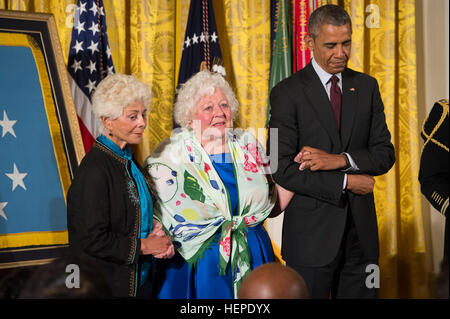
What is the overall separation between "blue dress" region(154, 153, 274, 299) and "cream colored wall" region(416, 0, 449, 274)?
7.89 feet

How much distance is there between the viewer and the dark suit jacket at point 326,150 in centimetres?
235

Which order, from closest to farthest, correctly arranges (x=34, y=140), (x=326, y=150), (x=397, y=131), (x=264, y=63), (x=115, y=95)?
(x=115, y=95), (x=326, y=150), (x=34, y=140), (x=264, y=63), (x=397, y=131)

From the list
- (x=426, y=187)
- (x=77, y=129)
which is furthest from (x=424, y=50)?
(x=77, y=129)

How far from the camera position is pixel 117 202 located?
7.13ft

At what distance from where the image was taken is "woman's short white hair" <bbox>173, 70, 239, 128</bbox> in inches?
101

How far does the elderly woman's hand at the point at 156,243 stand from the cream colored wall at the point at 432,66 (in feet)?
9.26

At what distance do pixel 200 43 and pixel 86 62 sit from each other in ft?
2.59

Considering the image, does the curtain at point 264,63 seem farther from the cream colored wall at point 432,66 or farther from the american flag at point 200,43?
the cream colored wall at point 432,66

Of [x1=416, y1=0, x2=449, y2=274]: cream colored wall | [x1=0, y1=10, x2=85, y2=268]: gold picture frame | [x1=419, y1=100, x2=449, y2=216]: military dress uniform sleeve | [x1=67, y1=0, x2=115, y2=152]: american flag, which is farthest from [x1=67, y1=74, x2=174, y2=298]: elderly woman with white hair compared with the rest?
[x1=416, y1=0, x2=449, y2=274]: cream colored wall

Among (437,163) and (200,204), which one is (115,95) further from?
(437,163)

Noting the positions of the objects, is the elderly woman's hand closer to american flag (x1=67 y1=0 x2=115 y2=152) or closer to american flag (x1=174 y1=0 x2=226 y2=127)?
american flag (x1=67 y1=0 x2=115 y2=152)

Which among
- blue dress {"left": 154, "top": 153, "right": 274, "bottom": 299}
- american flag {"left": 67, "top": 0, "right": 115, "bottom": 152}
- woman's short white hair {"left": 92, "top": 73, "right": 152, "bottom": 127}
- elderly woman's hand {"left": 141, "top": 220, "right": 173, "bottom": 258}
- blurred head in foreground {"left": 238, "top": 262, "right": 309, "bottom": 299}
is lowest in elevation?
blue dress {"left": 154, "top": 153, "right": 274, "bottom": 299}

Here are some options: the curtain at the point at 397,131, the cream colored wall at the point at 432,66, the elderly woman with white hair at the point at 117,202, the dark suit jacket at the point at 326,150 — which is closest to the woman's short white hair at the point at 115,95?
the elderly woman with white hair at the point at 117,202

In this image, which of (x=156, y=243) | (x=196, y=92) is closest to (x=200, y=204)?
(x=156, y=243)
